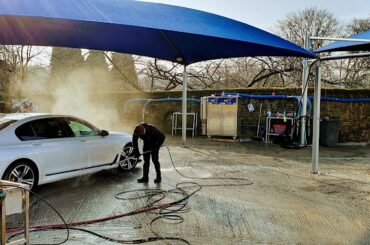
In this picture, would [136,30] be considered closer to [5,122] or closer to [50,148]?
[50,148]

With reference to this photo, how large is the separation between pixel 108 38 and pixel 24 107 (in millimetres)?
12795

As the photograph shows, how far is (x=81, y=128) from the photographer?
8.39 metres

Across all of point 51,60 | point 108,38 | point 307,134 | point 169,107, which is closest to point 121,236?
point 108,38

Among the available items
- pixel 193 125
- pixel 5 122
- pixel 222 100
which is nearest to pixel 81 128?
pixel 5 122

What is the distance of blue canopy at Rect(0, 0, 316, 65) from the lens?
6172mm

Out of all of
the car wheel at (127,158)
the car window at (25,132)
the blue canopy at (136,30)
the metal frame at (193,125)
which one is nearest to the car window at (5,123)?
the car window at (25,132)

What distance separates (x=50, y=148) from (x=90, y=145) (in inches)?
41.4

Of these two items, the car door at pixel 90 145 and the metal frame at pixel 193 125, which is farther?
the metal frame at pixel 193 125

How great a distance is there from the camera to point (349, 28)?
26312mm

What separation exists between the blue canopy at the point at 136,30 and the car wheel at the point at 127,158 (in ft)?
8.96

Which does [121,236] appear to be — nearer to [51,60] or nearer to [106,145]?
[106,145]

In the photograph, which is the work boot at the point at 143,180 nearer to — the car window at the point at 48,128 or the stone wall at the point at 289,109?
the car window at the point at 48,128

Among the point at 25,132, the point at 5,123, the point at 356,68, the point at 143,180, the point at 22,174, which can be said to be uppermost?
the point at 356,68

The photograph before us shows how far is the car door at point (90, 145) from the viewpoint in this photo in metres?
8.07
